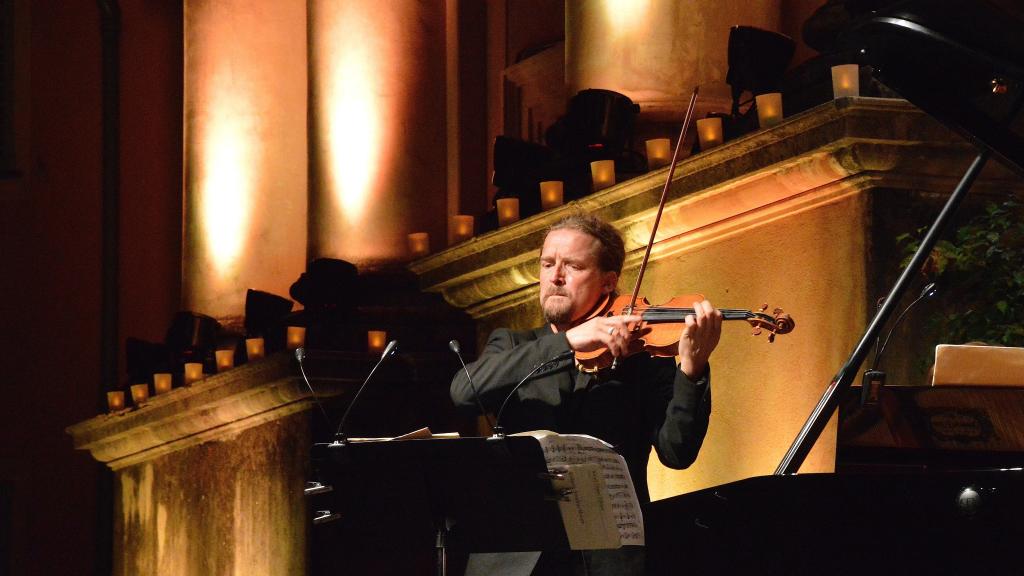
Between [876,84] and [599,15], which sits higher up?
[599,15]

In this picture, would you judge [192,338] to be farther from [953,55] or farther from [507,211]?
[953,55]

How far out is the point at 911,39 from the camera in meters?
3.49

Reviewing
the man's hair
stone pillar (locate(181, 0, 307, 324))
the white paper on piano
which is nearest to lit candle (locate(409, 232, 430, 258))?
stone pillar (locate(181, 0, 307, 324))

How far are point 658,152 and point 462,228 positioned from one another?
167 centimetres

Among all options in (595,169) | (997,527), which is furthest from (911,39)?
(595,169)

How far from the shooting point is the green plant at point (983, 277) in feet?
16.1

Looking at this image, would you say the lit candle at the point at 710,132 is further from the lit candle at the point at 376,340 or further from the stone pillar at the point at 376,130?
the stone pillar at the point at 376,130

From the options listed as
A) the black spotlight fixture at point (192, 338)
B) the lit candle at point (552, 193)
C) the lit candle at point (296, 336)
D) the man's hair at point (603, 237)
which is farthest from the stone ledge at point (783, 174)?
the black spotlight fixture at point (192, 338)

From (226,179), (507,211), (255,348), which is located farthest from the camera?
(226,179)

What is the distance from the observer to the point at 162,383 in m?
9.37

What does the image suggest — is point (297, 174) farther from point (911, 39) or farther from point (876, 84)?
point (911, 39)

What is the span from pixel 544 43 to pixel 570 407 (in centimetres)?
742

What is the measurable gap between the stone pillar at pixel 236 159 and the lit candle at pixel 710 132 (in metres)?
5.51

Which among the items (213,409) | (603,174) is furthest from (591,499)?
(213,409)
